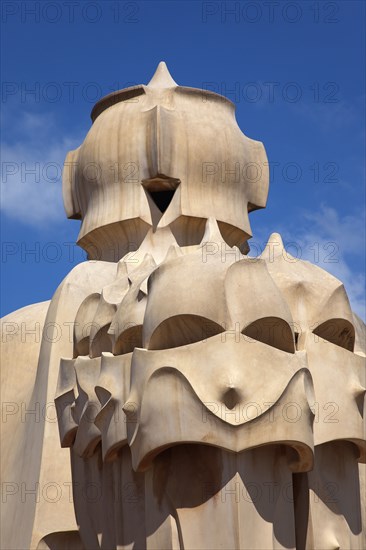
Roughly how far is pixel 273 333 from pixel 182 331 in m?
0.65

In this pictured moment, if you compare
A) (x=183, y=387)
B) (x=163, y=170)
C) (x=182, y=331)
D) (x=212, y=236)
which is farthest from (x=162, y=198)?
(x=183, y=387)

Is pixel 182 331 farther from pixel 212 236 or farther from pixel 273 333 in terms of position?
pixel 212 236

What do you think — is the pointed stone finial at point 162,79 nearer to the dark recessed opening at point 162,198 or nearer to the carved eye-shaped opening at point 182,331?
the dark recessed opening at point 162,198

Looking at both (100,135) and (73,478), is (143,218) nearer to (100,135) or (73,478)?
(100,135)

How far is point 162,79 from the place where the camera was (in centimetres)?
1154

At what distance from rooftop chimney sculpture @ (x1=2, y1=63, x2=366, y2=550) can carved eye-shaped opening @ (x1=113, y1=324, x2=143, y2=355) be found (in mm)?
11

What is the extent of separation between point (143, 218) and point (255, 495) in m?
3.37

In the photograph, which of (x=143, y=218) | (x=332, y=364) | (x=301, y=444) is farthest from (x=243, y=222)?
(x=301, y=444)

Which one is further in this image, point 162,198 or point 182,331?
point 162,198

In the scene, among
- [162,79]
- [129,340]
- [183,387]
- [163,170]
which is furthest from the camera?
[162,79]

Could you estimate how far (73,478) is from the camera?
969cm

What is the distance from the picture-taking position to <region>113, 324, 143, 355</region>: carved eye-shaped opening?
8828mm

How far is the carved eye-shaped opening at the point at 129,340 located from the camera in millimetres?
8828

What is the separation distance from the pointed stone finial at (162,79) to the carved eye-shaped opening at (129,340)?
10.9 ft
